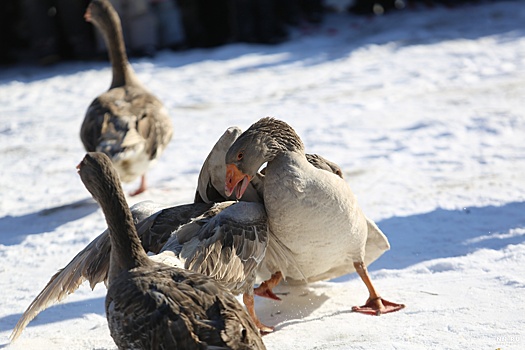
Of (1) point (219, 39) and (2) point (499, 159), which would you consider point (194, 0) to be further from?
(2) point (499, 159)

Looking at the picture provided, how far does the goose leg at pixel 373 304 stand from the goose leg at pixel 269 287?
1.67 ft

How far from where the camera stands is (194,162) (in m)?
8.55

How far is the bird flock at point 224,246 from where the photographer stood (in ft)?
11.2

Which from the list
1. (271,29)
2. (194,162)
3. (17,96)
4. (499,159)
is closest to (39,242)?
(194,162)

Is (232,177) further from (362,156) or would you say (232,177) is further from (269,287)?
(362,156)

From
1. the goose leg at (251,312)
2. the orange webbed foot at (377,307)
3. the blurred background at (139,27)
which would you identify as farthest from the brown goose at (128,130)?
the blurred background at (139,27)

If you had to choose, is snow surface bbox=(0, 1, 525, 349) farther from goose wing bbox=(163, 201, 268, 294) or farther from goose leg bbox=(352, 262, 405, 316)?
goose wing bbox=(163, 201, 268, 294)

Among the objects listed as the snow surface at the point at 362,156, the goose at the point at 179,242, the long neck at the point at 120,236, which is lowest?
the snow surface at the point at 362,156

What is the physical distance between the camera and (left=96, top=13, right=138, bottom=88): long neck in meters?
8.22

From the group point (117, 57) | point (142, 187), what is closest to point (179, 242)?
point (142, 187)

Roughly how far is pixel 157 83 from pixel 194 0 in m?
3.73

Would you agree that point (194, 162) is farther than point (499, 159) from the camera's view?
Yes

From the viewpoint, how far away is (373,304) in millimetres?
4758

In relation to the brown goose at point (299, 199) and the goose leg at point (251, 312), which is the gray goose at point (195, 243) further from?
the brown goose at point (299, 199)
